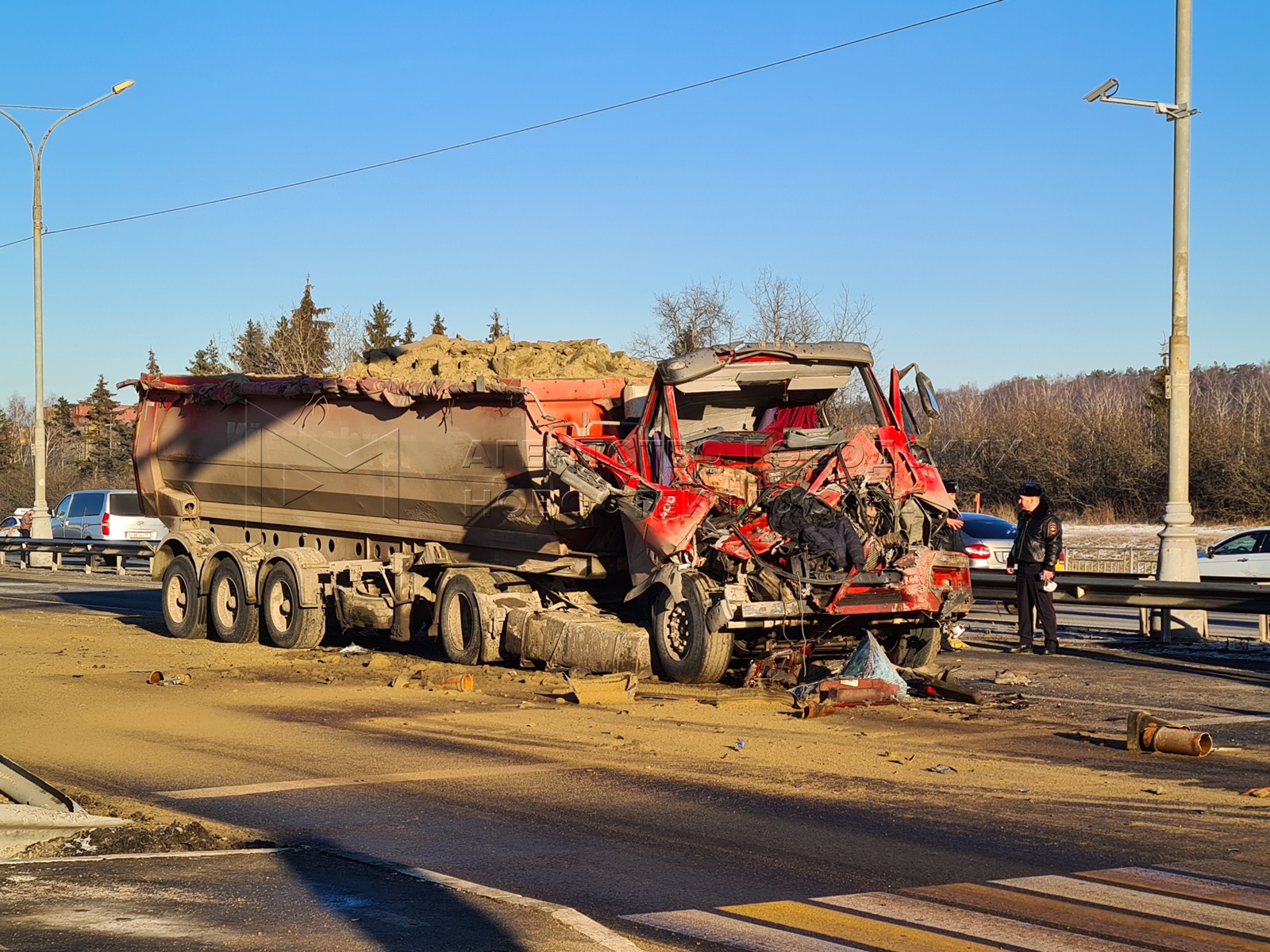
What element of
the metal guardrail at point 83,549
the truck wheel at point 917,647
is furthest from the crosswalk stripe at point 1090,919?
the metal guardrail at point 83,549

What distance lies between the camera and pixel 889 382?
14.3m

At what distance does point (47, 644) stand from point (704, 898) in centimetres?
1353

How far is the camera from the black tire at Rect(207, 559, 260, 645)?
18.4 meters

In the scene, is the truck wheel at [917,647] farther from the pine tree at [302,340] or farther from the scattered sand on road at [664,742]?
the pine tree at [302,340]

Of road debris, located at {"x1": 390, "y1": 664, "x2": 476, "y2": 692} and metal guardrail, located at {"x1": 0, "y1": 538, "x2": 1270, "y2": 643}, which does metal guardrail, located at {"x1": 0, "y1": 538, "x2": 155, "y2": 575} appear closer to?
road debris, located at {"x1": 390, "y1": 664, "x2": 476, "y2": 692}

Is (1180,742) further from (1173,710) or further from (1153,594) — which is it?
(1153,594)

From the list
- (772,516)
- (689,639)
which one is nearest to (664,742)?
(689,639)

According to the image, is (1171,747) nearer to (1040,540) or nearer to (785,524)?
(785,524)

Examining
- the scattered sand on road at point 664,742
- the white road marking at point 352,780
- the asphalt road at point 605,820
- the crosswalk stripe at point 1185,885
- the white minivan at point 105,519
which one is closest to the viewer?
the crosswalk stripe at point 1185,885

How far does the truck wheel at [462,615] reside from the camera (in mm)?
15125

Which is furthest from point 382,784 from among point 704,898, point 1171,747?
point 1171,747

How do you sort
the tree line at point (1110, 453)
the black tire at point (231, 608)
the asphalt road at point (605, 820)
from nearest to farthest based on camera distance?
the asphalt road at point (605, 820)
the black tire at point (231, 608)
the tree line at point (1110, 453)

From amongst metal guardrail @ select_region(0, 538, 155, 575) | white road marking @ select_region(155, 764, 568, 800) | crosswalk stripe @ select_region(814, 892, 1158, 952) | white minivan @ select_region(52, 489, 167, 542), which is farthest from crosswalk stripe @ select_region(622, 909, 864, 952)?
white minivan @ select_region(52, 489, 167, 542)

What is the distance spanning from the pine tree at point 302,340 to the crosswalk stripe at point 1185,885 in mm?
33216
